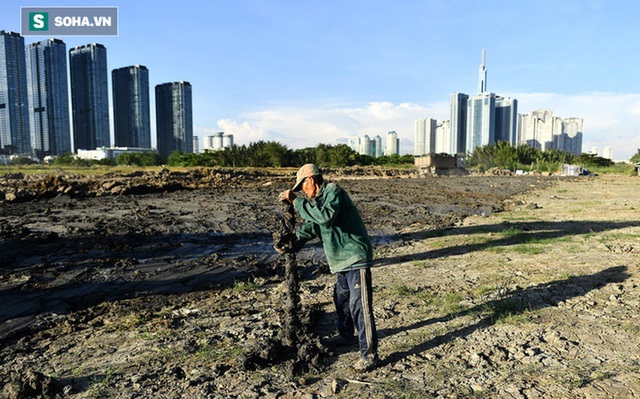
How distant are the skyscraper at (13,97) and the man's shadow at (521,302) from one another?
9140 centimetres

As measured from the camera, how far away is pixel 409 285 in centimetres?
570

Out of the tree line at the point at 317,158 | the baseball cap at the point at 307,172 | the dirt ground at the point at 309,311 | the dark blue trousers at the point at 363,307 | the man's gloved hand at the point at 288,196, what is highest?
the tree line at the point at 317,158

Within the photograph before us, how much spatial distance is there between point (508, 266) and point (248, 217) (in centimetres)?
699

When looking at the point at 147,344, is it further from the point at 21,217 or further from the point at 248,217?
the point at 21,217

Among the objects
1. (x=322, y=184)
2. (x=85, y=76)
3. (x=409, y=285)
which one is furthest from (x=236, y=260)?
(x=85, y=76)

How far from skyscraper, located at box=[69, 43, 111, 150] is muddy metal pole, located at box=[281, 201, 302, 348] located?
88849mm

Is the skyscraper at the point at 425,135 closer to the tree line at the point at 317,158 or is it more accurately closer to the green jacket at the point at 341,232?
the tree line at the point at 317,158

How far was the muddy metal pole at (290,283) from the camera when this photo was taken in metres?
3.60

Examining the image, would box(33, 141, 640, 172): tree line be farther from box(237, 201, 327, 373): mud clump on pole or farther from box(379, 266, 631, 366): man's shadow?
box(237, 201, 327, 373): mud clump on pole

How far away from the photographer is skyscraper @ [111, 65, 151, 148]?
85875 millimetres

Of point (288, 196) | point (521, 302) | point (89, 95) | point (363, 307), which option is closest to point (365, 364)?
point (363, 307)

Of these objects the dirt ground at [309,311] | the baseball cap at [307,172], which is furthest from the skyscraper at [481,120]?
the baseball cap at [307,172]

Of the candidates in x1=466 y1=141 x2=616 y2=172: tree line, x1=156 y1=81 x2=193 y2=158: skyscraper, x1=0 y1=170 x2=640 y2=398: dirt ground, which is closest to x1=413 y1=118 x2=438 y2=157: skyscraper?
x1=466 y1=141 x2=616 y2=172: tree line

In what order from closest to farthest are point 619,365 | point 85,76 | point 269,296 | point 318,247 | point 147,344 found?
point 619,365, point 147,344, point 269,296, point 318,247, point 85,76
